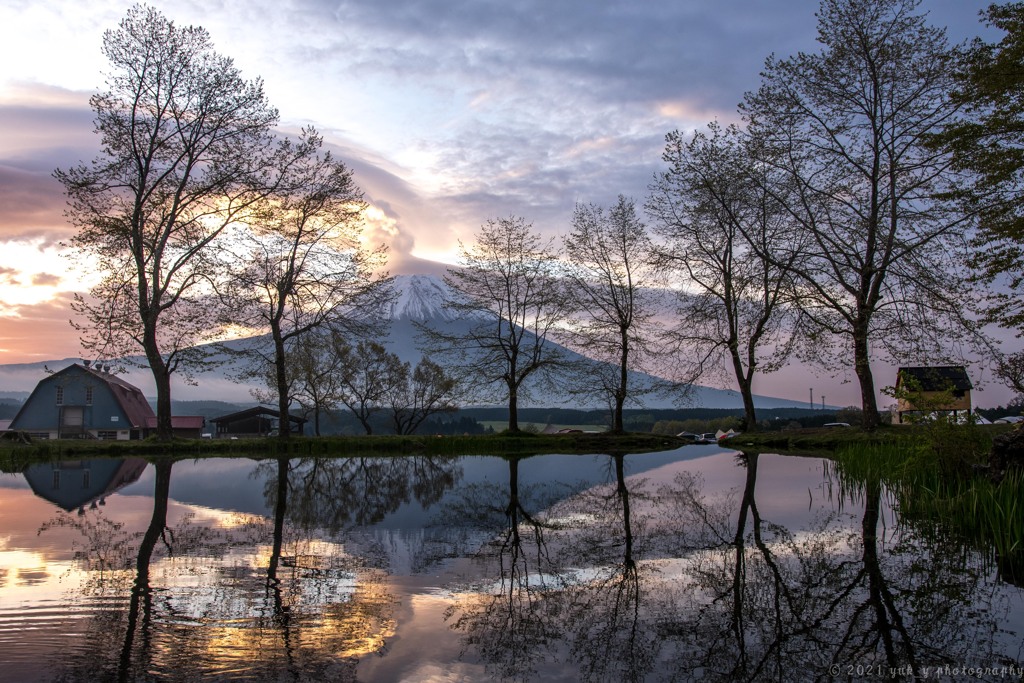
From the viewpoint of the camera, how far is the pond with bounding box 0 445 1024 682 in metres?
3.93

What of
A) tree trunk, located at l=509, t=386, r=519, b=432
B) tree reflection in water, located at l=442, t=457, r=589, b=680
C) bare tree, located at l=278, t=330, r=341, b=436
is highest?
bare tree, located at l=278, t=330, r=341, b=436

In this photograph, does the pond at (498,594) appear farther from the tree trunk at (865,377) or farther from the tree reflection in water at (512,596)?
the tree trunk at (865,377)

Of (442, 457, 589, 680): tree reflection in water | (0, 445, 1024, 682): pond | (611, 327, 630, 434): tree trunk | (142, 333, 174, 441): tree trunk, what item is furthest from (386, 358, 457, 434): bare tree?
(442, 457, 589, 680): tree reflection in water

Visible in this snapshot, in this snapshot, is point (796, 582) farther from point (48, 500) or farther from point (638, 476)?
point (48, 500)

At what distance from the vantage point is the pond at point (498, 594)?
393cm

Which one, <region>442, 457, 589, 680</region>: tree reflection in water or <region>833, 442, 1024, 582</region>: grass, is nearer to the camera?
<region>442, 457, 589, 680</region>: tree reflection in water

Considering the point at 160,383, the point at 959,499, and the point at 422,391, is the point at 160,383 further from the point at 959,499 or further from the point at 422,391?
the point at 422,391

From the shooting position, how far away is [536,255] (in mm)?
35500

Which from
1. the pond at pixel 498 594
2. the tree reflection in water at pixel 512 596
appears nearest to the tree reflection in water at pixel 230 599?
the pond at pixel 498 594

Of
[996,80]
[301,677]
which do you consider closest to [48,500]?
[301,677]

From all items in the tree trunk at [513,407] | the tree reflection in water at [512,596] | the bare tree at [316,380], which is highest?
the bare tree at [316,380]

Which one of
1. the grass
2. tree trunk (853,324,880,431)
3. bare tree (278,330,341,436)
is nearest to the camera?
the grass

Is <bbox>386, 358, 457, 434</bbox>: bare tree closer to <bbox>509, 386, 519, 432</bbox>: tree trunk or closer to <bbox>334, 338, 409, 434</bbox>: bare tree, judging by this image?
<bbox>334, 338, 409, 434</bbox>: bare tree

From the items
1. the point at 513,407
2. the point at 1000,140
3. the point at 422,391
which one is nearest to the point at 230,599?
the point at 1000,140
